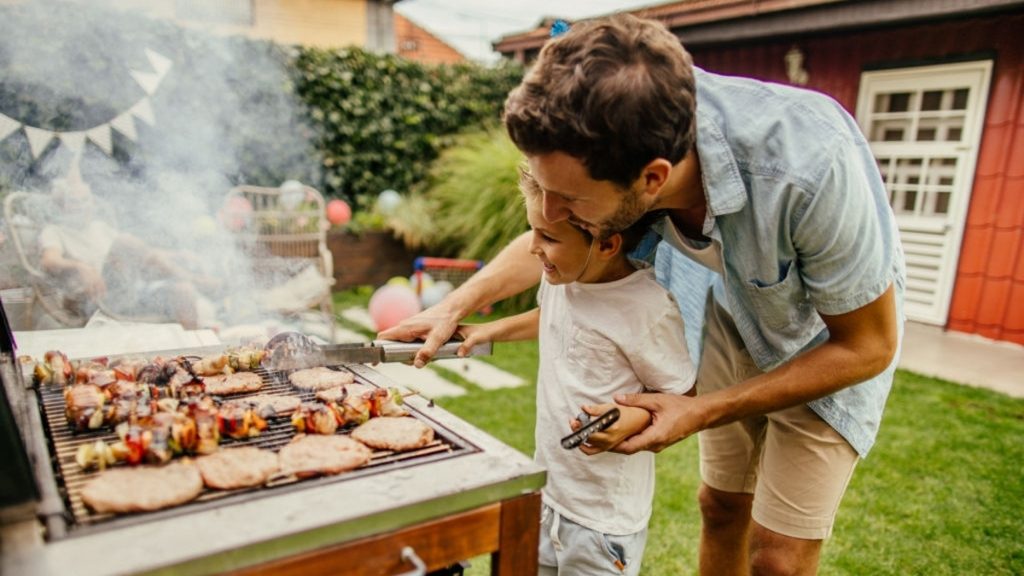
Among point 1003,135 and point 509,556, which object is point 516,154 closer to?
point 1003,135

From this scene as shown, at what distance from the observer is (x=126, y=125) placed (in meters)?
7.29

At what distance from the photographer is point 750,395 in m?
1.71

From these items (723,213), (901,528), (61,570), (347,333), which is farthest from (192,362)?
(347,333)

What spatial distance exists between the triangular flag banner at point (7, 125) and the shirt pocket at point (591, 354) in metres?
5.43

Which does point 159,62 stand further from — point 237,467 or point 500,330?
point 237,467

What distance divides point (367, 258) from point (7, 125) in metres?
4.13

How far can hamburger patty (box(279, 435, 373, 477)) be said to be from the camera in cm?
134

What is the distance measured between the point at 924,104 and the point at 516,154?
462 centimetres

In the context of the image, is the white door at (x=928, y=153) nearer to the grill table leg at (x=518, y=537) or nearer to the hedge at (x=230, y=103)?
the hedge at (x=230, y=103)

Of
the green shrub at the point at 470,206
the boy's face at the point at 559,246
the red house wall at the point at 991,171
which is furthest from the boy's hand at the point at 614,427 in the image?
the red house wall at the point at 991,171

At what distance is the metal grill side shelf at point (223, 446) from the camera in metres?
1.18

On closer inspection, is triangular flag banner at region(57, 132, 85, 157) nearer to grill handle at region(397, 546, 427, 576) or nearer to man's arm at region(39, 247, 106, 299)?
man's arm at region(39, 247, 106, 299)


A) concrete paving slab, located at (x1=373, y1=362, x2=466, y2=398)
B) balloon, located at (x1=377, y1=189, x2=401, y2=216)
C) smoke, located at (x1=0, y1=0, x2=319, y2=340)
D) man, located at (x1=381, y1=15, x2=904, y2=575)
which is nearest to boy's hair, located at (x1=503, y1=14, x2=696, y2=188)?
man, located at (x1=381, y1=15, x2=904, y2=575)

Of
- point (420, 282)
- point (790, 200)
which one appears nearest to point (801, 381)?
point (790, 200)
